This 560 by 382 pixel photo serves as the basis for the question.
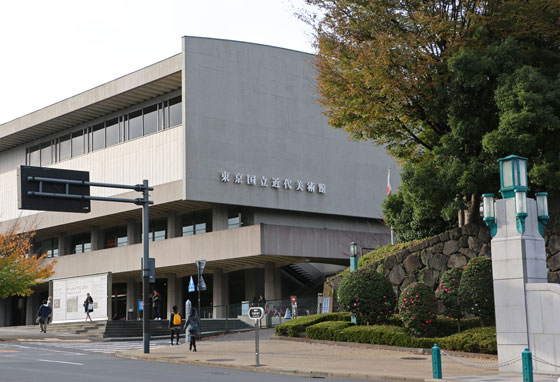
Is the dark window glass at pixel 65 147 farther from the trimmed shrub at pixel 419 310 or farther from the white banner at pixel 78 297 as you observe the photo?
the trimmed shrub at pixel 419 310

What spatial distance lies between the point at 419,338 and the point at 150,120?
33.3 m

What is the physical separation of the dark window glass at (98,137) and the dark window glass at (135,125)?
310 cm

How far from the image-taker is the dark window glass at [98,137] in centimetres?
5481

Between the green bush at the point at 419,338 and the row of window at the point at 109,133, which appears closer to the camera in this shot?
the green bush at the point at 419,338

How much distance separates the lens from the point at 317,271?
53531 mm

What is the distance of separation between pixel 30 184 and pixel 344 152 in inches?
1310

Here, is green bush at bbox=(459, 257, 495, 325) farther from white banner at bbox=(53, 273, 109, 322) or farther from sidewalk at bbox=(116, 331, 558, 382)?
white banner at bbox=(53, 273, 109, 322)

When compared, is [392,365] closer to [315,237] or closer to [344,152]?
[315,237]

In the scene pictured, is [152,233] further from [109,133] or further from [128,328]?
[128,328]

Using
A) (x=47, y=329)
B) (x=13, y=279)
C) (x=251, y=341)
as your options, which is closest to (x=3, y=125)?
Answer: (x=13, y=279)

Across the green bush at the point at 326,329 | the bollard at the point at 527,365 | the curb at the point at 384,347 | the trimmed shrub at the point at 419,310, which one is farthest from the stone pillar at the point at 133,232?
the bollard at the point at 527,365

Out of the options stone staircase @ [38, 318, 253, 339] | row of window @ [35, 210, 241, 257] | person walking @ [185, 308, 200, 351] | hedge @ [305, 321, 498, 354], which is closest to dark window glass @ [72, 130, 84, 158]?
row of window @ [35, 210, 241, 257]

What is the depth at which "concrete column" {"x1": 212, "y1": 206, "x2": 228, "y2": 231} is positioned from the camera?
165ft

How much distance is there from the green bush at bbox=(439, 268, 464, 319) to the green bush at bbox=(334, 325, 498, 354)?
0.85 metres
